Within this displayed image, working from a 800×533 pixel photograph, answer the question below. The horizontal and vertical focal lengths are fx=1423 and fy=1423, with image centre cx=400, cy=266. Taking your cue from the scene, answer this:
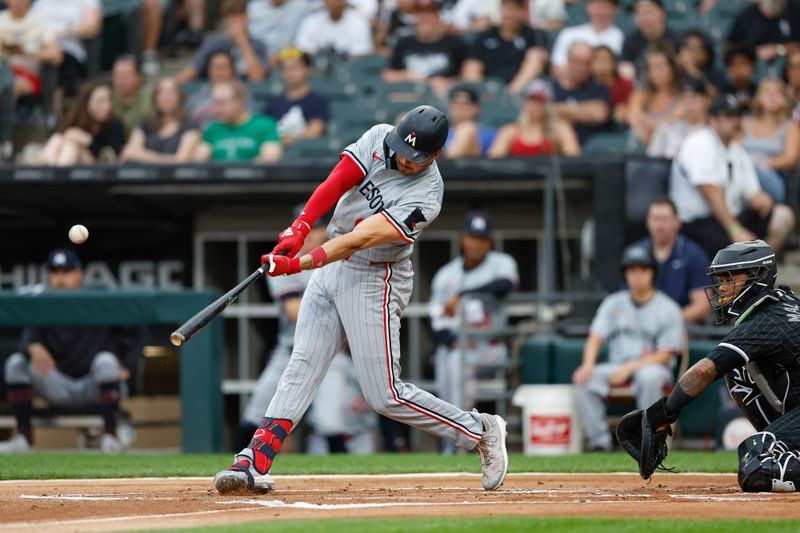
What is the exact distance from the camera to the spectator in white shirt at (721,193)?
32.3ft

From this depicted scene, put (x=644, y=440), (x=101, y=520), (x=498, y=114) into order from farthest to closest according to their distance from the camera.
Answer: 1. (x=498, y=114)
2. (x=644, y=440)
3. (x=101, y=520)

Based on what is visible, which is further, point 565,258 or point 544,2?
point 544,2

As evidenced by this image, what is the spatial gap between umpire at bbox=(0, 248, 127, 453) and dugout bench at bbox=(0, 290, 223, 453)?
0.35 ft

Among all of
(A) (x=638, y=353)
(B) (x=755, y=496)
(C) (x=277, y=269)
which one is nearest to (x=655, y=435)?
(B) (x=755, y=496)

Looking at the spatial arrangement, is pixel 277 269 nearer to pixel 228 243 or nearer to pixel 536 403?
pixel 536 403

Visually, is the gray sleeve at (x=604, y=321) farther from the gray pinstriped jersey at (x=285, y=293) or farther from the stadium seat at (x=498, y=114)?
the stadium seat at (x=498, y=114)

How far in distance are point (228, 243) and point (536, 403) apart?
146 inches

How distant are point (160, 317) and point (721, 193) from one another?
13.2 ft

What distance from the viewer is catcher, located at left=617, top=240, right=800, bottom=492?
18.1ft

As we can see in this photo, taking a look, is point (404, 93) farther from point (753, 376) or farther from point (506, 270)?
point (753, 376)

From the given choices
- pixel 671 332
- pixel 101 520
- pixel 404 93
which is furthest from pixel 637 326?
pixel 101 520

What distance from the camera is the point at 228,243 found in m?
12.1

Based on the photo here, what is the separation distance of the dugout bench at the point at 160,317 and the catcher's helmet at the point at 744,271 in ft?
16.0

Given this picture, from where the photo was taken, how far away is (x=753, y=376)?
5.76 metres
